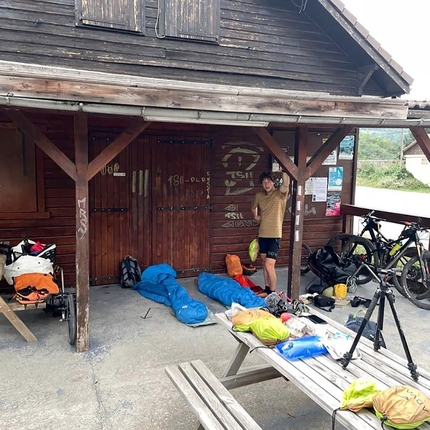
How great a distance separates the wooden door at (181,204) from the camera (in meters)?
6.35

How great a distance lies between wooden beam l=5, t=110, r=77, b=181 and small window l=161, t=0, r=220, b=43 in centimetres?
302

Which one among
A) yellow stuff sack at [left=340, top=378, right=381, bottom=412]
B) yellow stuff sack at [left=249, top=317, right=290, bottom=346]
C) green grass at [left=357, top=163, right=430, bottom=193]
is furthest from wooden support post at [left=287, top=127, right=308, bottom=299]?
green grass at [left=357, top=163, right=430, bottom=193]

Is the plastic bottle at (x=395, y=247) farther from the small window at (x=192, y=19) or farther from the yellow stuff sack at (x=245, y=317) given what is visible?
the small window at (x=192, y=19)

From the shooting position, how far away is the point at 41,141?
377cm

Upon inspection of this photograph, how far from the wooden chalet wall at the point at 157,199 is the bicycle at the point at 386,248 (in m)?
1.21

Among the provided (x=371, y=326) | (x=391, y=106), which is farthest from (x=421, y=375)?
(x=391, y=106)

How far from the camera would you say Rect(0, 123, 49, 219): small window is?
548 cm

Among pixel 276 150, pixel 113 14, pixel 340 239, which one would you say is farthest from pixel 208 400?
pixel 340 239

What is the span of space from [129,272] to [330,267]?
306cm

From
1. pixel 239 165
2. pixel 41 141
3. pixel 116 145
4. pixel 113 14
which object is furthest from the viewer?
pixel 239 165

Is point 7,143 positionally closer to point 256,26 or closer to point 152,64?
point 152,64

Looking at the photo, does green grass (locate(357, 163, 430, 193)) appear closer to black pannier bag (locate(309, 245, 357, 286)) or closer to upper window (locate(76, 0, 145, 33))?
black pannier bag (locate(309, 245, 357, 286))

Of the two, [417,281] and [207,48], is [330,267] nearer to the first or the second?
[417,281]

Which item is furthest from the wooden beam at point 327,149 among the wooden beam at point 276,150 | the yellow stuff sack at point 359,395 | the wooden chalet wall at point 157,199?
the yellow stuff sack at point 359,395
